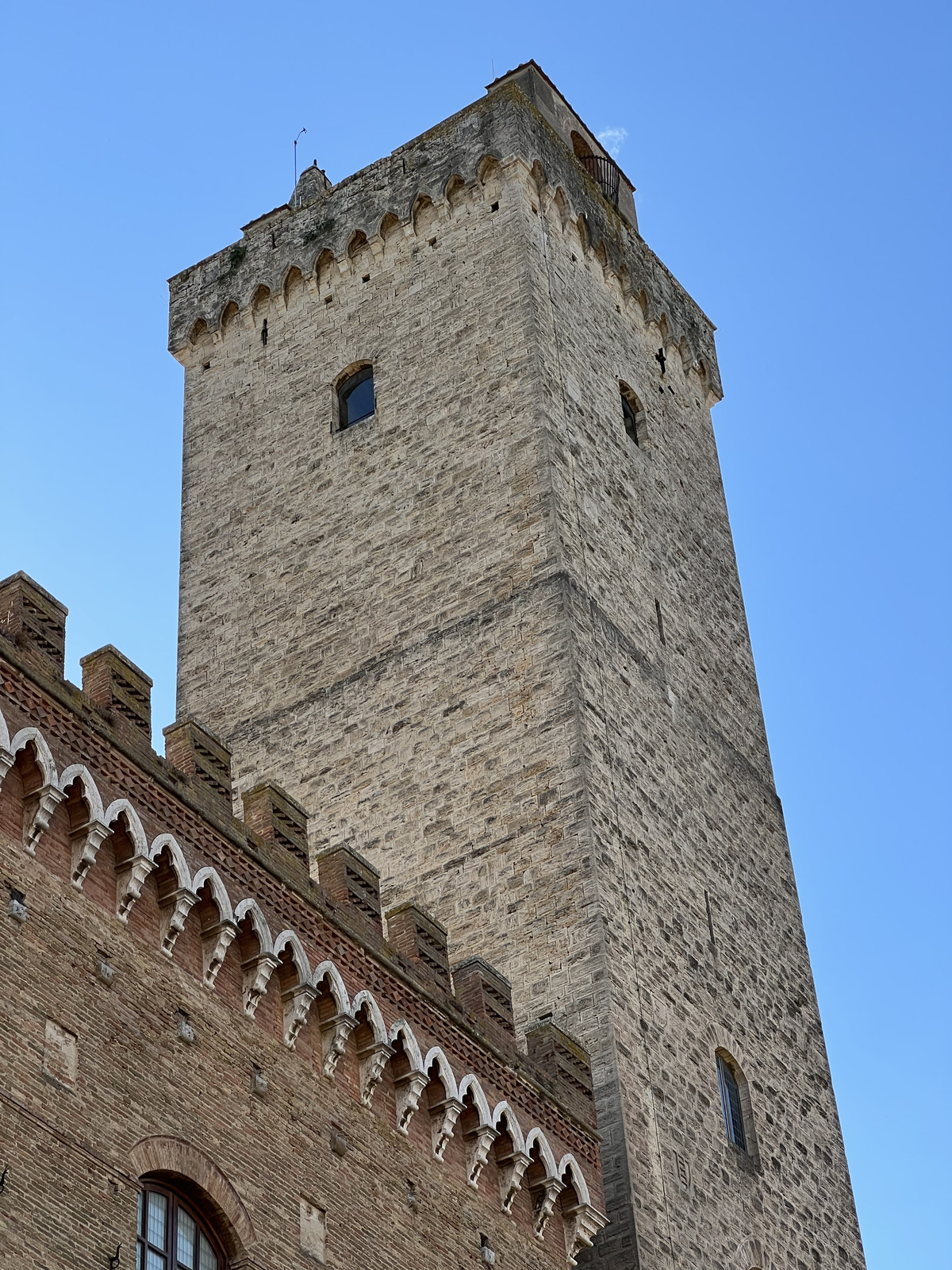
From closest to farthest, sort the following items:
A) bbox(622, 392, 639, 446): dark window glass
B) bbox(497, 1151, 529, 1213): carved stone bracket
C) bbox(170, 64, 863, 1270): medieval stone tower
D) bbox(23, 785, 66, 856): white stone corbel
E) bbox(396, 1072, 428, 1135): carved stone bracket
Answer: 1. bbox(23, 785, 66, 856): white stone corbel
2. bbox(396, 1072, 428, 1135): carved stone bracket
3. bbox(497, 1151, 529, 1213): carved stone bracket
4. bbox(170, 64, 863, 1270): medieval stone tower
5. bbox(622, 392, 639, 446): dark window glass

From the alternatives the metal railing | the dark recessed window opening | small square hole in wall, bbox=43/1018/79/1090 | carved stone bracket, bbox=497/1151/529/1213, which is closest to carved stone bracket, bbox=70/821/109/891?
small square hole in wall, bbox=43/1018/79/1090

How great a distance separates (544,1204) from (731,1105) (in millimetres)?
5202

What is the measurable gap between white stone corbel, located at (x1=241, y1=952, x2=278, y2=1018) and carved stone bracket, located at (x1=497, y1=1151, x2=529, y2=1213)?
3444mm

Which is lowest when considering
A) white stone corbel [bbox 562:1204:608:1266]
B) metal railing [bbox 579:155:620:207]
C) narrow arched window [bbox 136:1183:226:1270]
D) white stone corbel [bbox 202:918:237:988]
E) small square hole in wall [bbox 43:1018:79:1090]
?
narrow arched window [bbox 136:1183:226:1270]

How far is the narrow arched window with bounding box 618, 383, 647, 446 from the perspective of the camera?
30725mm

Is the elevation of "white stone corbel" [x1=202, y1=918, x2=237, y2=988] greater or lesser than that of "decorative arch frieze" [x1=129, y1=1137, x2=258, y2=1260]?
greater

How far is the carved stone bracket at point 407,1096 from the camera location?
1852cm

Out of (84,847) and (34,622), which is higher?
(34,622)

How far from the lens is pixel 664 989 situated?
2395 centimetres

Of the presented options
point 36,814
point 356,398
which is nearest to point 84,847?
point 36,814

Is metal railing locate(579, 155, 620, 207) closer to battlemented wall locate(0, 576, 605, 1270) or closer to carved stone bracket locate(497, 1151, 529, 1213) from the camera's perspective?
battlemented wall locate(0, 576, 605, 1270)

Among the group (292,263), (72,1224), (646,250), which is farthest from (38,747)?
(646,250)

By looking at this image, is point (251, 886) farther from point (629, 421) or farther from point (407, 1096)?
point (629, 421)

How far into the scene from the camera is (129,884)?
53.9ft
